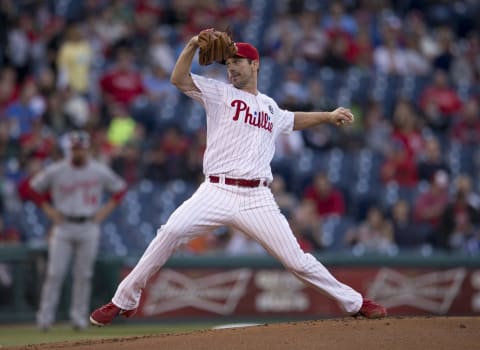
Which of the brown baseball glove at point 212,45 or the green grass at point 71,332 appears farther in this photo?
the green grass at point 71,332

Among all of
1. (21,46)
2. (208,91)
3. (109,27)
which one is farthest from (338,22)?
(208,91)

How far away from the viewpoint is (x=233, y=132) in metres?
6.98

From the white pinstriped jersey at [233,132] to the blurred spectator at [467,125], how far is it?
28.4 ft

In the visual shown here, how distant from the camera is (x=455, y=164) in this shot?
14695 millimetres

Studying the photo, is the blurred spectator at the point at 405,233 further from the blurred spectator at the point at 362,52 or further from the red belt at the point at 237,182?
the red belt at the point at 237,182

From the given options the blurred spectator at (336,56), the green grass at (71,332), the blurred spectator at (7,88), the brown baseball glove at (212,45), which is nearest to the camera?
the brown baseball glove at (212,45)

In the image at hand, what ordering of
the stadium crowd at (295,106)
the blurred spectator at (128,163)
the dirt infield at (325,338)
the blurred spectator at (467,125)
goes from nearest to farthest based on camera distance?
the dirt infield at (325,338)
the stadium crowd at (295,106)
the blurred spectator at (128,163)
the blurred spectator at (467,125)

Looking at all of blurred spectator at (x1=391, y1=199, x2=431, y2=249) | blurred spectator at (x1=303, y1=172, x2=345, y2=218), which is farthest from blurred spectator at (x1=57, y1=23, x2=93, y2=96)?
blurred spectator at (x1=391, y1=199, x2=431, y2=249)

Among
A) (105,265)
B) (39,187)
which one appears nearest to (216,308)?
(105,265)

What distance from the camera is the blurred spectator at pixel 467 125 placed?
1531 cm

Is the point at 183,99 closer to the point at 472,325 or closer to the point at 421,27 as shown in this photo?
the point at 421,27

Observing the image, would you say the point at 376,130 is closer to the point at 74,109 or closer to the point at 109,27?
the point at 109,27

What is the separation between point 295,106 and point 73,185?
4.10 metres

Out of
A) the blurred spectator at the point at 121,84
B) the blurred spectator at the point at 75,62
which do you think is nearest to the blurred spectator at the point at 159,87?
the blurred spectator at the point at 121,84
